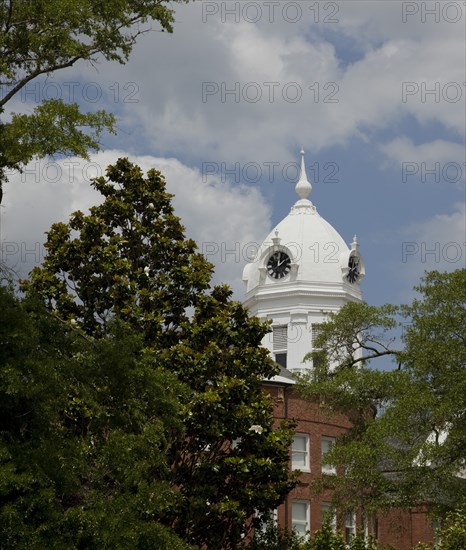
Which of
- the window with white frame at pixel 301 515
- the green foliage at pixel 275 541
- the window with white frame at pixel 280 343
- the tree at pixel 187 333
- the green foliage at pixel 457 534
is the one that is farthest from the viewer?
the window with white frame at pixel 280 343

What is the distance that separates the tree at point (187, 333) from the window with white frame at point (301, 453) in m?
22.5

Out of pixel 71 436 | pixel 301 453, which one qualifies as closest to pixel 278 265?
pixel 301 453

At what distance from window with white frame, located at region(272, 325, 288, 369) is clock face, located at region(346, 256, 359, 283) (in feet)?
23.7

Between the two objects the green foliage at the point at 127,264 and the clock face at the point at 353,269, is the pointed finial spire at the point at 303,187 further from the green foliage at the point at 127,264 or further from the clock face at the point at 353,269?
the green foliage at the point at 127,264

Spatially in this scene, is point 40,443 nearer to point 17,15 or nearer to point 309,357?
point 17,15

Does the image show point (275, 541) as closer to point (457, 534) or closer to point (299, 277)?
point (457, 534)

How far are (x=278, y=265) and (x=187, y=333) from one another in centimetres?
6212

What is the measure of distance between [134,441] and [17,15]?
8.88 m

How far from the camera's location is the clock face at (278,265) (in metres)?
94.8

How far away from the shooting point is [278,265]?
95312 mm

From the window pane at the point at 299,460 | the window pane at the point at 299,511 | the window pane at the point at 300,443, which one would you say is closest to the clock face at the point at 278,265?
the window pane at the point at 300,443

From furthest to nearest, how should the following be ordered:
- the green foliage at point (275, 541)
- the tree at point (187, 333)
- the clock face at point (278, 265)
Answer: the clock face at point (278, 265)
the green foliage at point (275, 541)
the tree at point (187, 333)

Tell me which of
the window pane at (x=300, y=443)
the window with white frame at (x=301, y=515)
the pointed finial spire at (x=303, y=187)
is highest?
the pointed finial spire at (x=303, y=187)

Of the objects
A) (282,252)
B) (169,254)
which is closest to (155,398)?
(169,254)
